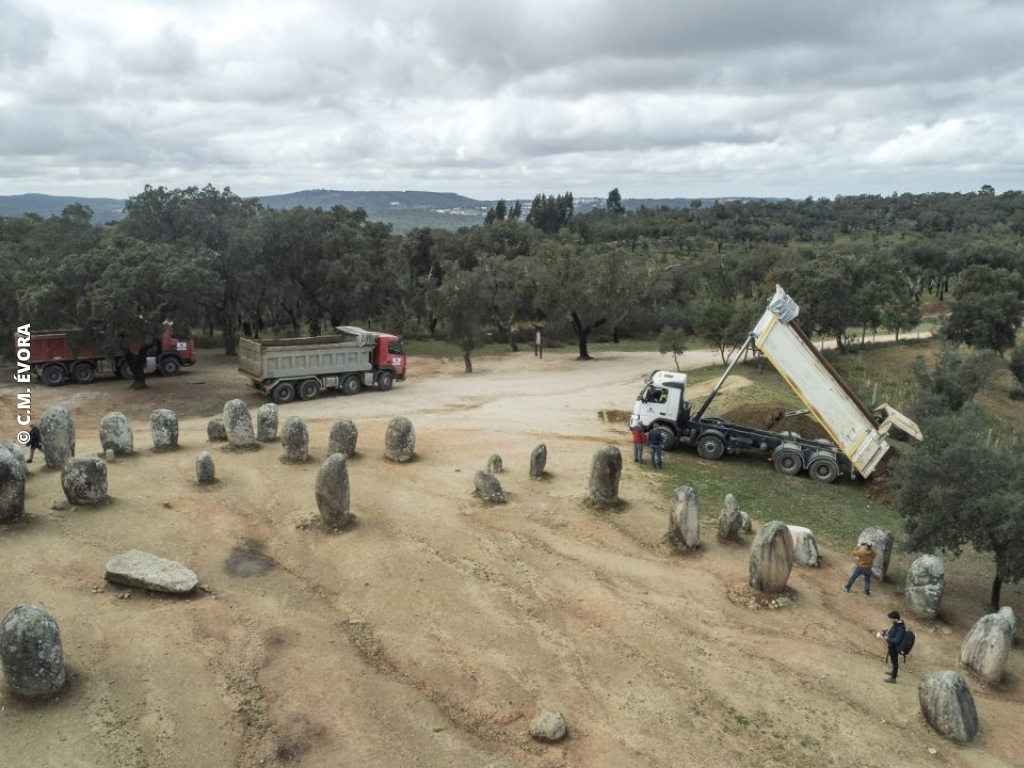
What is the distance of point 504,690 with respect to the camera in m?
12.2

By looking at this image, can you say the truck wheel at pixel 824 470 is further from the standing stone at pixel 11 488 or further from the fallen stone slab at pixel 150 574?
the standing stone at pixel 11 488

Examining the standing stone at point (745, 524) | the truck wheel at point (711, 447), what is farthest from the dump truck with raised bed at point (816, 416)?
the standing stone at point (745, 524)

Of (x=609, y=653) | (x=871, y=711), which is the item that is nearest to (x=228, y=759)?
(x=609, y=653)

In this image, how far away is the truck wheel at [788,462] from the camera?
80.7 ft

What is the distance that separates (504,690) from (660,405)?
15.5 metres

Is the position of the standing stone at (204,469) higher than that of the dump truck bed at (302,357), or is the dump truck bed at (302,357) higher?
the dump truck bed at (302,357)

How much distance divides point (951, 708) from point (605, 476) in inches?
394

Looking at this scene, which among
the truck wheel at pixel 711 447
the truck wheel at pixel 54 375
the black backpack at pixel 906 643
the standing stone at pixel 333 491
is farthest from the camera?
the truck wheel at pixel 54 375

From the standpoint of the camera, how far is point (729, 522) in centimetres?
1856

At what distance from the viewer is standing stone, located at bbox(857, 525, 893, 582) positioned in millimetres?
17094

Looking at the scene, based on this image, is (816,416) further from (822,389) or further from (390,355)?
(390,355)

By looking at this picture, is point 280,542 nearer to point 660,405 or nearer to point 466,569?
point 466,569

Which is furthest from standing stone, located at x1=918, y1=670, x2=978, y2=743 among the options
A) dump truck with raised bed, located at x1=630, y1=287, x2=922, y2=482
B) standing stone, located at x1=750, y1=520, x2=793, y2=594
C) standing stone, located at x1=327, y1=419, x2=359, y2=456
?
standing stone, located at x1=327, y1=419, x2=359, y2=456

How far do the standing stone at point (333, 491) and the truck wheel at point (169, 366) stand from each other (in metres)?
25.6
